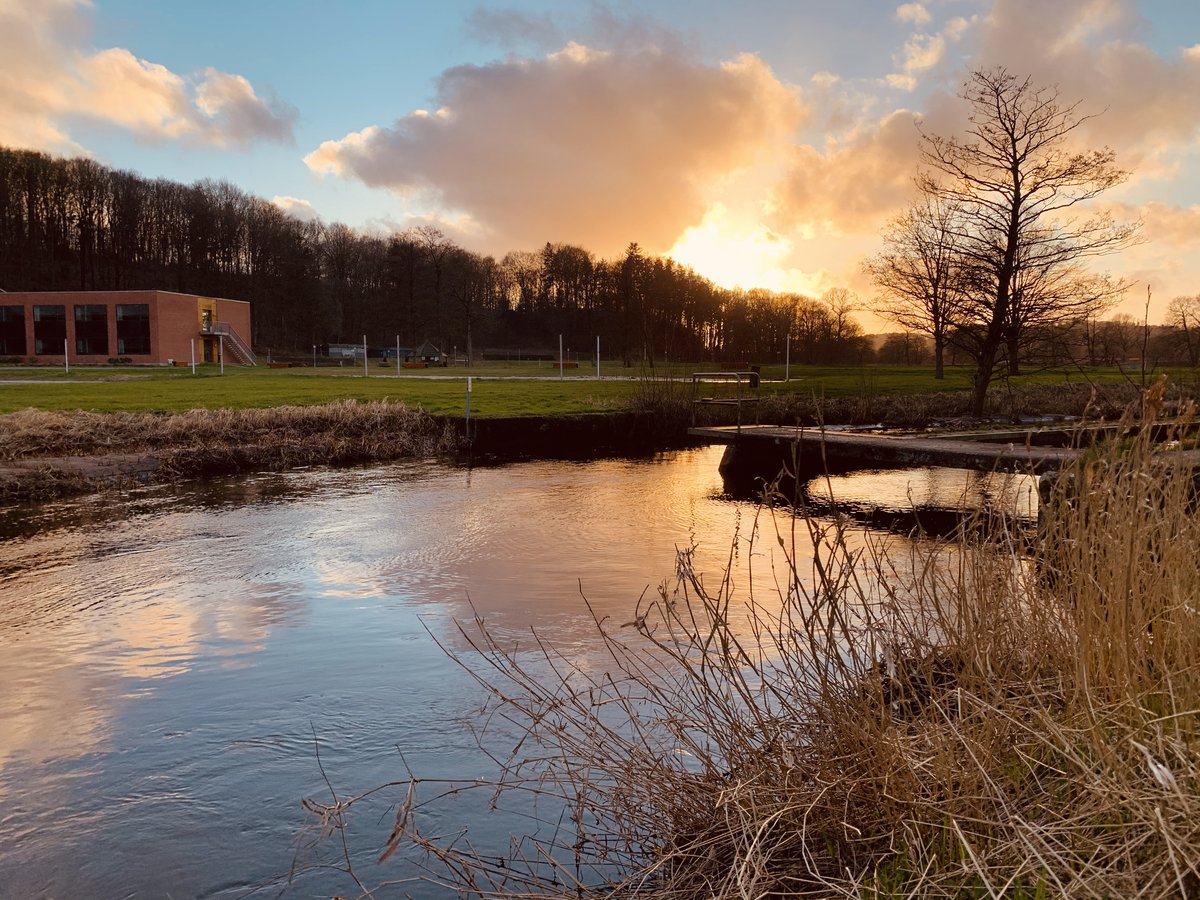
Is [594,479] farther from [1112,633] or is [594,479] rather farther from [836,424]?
[1112,633]

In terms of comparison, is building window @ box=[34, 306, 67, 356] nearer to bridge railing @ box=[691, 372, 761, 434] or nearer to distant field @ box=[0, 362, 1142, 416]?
distant field @ box=[0, 362, 1142, 416]

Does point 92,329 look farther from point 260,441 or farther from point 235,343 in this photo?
point 260,441

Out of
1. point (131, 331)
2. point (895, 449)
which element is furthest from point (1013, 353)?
point (131, 331)

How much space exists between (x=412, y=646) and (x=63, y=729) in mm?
2530

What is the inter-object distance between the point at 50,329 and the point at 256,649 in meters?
60.3

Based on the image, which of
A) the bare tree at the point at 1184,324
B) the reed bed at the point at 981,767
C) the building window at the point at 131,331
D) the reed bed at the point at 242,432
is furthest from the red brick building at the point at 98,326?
the reed bed at the point at 981,767

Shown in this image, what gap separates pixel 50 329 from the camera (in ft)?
187

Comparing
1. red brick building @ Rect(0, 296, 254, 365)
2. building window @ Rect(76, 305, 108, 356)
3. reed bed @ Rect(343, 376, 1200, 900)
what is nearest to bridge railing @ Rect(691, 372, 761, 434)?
reed bed @ Rect(343, 376, 1200, 900)

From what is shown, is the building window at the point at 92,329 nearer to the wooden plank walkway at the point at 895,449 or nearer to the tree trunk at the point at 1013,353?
the wooden plank walkway at the point at 895,449

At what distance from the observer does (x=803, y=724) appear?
11.2 feet

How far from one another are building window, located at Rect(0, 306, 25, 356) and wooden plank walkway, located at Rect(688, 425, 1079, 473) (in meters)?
55.4

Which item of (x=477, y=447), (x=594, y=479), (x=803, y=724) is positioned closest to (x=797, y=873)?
(x=803, y=724)

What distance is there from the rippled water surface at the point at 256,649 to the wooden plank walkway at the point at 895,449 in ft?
3.23

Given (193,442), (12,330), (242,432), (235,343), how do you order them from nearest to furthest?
(193,442) → (242,432) → (12,330) → (235,343)
